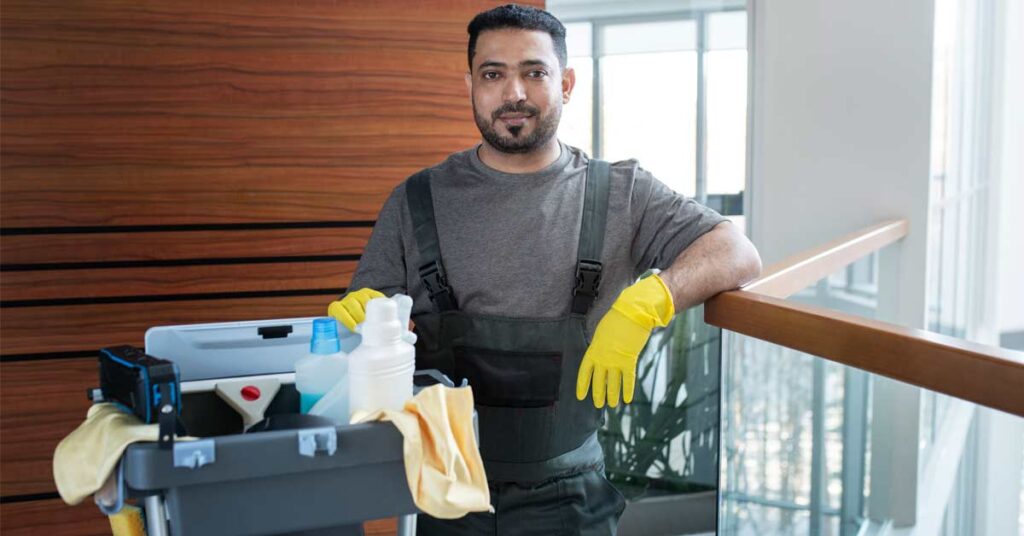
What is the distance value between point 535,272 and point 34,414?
138 centimetres

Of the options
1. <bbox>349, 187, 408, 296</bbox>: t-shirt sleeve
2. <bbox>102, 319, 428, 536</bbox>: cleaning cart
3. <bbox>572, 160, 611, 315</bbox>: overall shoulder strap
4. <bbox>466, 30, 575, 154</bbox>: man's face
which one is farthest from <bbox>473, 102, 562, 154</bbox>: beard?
<bbox>102, 319, 428, 536</bbox>: cleaning cart

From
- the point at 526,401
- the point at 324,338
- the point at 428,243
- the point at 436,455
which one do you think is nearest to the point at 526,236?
the point at 428,243

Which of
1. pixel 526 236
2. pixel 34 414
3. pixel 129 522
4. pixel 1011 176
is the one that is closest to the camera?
pixel 129 522

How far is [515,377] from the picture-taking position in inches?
58.5

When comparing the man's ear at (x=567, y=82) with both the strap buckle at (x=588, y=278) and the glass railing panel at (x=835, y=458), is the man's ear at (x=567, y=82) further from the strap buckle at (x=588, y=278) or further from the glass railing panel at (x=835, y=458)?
the glass railing panel at (x=835, y=458)

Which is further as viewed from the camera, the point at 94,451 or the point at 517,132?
the point at 517,132

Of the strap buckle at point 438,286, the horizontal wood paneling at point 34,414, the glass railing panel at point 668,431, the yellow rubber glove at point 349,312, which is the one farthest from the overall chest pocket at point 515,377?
the glass railing panel at point 668,431

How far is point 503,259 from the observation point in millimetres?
1586

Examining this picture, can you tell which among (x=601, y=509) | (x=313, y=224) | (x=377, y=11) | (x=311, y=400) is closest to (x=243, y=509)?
Result: (x=311, y=400)

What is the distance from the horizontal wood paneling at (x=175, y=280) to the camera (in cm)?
209

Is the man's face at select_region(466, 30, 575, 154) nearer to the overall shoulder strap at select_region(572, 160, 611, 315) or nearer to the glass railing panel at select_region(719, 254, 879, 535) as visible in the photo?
the overall shoulder strap at select_region(572, 160, 611, 315)

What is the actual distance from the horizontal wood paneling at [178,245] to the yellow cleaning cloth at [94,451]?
1353mm

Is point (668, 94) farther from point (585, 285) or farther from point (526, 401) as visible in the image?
point (526, 401)

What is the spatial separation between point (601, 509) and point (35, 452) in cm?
146
